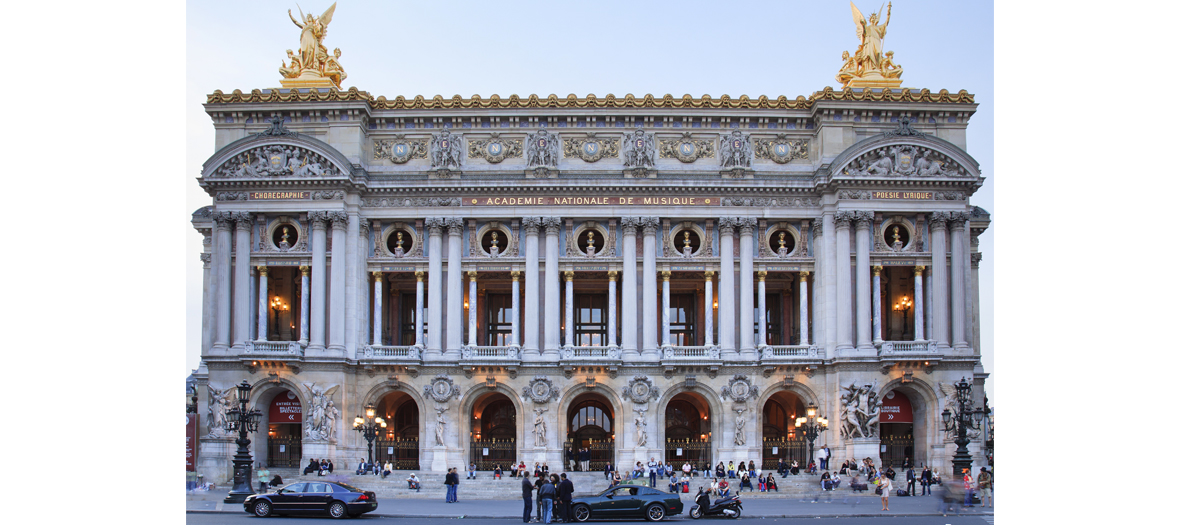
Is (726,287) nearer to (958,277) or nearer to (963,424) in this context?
(958,277)

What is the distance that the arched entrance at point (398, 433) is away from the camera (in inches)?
1795

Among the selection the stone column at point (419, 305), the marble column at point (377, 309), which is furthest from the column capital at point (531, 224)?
the marble column at point (377, 309)

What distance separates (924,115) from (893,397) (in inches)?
532

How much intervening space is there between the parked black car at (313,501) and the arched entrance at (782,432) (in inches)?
853

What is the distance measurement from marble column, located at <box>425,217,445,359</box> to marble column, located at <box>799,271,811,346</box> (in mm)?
17133

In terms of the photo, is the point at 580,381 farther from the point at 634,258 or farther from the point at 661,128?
the point at 661,128

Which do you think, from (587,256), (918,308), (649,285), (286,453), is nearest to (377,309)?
(286,453)

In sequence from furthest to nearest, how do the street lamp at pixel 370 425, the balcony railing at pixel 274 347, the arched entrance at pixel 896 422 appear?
the arched entrance at pixel 896 422
the balcony railing at pixel 274 347
the street lamp at pixel 370 425

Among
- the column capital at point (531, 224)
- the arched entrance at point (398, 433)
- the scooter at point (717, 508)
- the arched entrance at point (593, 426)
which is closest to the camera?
the scooter at point (717, 508)

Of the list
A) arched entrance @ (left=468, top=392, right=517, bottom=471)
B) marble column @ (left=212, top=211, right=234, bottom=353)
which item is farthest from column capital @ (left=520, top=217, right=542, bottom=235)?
marble column @ (left=212, top=211, right=234, bottom=353)

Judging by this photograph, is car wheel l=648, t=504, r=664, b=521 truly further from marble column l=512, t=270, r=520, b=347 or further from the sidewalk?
marble column l=512, t=270, r=520, b=347

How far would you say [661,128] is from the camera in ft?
153

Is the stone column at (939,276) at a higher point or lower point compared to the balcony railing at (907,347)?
higher

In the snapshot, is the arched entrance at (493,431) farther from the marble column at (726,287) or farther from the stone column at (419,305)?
the marble column at (726,287)
